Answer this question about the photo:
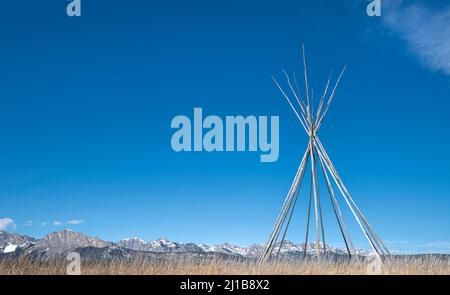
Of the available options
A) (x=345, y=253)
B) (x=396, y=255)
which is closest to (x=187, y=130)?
(x=345, y=253)

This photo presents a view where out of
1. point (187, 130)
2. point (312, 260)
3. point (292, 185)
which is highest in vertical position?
point (187, 130)

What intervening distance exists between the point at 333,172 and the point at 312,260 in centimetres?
150

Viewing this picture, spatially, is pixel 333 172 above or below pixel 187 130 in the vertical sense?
below

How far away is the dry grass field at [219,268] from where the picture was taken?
5.71 m

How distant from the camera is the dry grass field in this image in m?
5.71

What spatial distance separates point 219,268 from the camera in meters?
6.07
